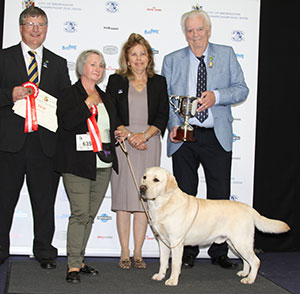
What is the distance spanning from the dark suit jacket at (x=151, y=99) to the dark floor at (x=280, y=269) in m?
1.77

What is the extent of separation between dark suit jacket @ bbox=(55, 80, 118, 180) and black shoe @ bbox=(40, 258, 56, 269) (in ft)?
3.71

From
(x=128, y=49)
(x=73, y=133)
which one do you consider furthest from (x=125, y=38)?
(x=73, y=133)

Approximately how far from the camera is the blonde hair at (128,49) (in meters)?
4.43

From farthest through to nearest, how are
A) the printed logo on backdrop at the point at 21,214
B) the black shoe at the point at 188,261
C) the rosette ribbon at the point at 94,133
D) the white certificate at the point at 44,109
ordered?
the printed logo on backdrop at the point at 21,214 → the black shoe at the point at 188,261 → the white certificate at the point at 44,109 → the rosette ribbon at the point at 94,133

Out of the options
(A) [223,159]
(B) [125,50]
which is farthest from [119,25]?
(A) [223,159]

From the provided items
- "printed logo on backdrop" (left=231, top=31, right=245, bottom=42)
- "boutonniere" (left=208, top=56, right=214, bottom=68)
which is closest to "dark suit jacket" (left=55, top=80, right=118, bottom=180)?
"boutonniere" (left=208, top=56, right=214, bottom=68)

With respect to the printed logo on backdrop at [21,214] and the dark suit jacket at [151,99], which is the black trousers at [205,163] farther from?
the printed logo on backdrop at [21,214]

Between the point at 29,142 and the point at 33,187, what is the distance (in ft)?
1.52

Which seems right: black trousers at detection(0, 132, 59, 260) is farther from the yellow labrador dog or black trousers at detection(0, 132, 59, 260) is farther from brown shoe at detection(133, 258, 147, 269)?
the yellow labrador dog

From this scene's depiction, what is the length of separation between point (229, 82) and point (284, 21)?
5.38 feet

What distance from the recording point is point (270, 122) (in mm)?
5738

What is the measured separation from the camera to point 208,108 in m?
4.53

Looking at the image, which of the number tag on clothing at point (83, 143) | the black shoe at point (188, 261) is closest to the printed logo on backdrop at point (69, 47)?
the number tag on clothing at point (83, 143)

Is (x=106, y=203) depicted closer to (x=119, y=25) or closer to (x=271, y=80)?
(x=119, y=25)
